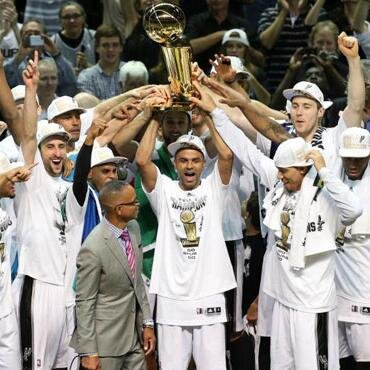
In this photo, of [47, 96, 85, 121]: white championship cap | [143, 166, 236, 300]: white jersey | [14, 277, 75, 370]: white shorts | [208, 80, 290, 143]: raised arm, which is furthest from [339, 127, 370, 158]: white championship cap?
[14, 277, 75, 370]: white shorts

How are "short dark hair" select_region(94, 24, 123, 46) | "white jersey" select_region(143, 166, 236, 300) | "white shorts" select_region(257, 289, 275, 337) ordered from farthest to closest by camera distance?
"short dark hair" select_region(94, 24, 123, 46)
"white shorts" select_region(257, 289, 275, 337)
"white jersey" select_region(143, 166, 236, 300)

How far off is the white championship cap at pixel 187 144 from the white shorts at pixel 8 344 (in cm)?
177

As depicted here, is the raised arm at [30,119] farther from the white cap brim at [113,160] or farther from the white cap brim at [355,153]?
the white cap brim at [355,153]

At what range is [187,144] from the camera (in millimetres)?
11305

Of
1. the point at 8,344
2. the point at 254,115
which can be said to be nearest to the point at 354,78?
the point at 254,115

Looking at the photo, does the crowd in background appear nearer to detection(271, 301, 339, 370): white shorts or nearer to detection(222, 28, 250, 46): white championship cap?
detection(271, 301, 339, 370): white shorts

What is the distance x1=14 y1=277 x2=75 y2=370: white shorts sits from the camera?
11.0 meters

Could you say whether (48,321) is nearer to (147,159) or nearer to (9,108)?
(147,159)

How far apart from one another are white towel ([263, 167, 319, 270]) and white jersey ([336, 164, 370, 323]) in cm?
55

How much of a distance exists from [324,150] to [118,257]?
1984mm

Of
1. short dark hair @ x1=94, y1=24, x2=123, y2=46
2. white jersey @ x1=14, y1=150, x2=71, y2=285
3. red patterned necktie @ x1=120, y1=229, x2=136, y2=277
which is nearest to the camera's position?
red patterned necktie @ x1=120, y1=229, x2=136, y2=277

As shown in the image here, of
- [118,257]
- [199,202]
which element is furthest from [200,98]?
[118,257]

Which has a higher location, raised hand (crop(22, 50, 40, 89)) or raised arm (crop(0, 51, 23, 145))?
raised hand (crop(22, 50, 40, 89))

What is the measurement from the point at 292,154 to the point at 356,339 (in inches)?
63.6
